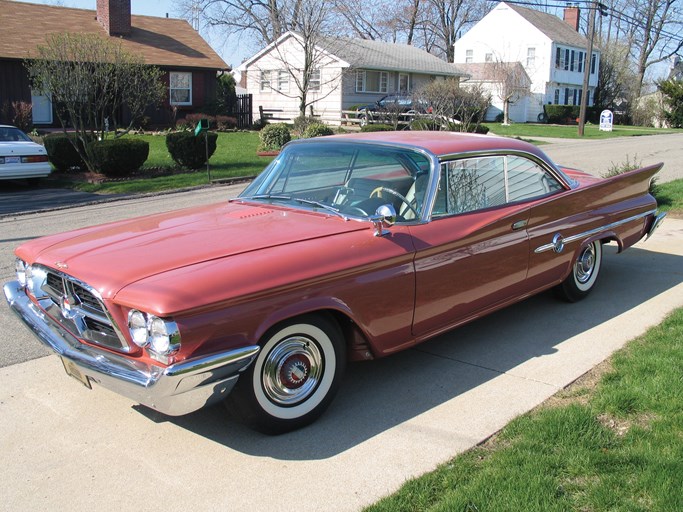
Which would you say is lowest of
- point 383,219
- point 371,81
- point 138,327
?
point 138,327

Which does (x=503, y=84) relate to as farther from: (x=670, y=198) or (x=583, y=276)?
(x=583, y=276)

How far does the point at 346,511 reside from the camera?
121 inches

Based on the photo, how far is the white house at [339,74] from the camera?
3716cm

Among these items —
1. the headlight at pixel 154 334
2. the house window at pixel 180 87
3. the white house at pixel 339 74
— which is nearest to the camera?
the headlight at pixel 154 334

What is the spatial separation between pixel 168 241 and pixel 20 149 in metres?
12.3

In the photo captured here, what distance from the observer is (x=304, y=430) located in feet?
12.6

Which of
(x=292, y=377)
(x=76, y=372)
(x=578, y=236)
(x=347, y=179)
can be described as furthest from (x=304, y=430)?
(x=578, y=236)

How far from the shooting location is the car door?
4324 millimetres

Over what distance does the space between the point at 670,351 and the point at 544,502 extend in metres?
2.21

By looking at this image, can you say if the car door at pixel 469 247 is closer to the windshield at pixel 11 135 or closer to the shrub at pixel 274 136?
the windshield at pixel 11 135

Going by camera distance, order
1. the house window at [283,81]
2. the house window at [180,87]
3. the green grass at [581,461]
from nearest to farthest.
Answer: the green grass at [581,461] < the house window at [180,87] < the house window at [283,81]

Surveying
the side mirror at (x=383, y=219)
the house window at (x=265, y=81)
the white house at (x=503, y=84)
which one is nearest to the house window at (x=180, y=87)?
the house window at (x=265, y=81)

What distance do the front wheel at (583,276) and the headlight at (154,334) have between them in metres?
3.74

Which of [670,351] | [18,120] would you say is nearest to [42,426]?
[670,351]
